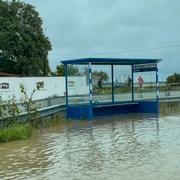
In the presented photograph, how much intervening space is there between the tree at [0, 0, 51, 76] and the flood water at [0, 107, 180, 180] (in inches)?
1771

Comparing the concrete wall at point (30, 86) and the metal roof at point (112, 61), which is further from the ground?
the metal roof at point (112, 61)

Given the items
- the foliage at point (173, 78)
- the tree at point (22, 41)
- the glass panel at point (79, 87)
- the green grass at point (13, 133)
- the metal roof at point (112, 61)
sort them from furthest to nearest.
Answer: the foliage at point (173, 78), the tree at point (22, 41), the glass panel at point (79, 87), the metal roof at point (112, 61), the green grass at point (13, 133)

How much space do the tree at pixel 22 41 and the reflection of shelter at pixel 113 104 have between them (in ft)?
115

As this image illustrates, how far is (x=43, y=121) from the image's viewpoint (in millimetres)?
22797

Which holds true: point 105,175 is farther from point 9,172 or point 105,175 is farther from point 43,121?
point 43,121

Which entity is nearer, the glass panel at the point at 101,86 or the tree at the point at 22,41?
the glass panel at the point at 101,86

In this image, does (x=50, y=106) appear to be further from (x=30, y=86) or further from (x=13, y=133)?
(x=30, y=86)

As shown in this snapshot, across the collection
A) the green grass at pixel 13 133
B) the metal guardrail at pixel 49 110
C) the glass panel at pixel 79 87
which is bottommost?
the green grass at pixel 13 133

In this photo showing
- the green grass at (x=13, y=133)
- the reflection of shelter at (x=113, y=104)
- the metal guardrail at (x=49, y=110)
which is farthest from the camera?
the reflection of shelter at (x=113, y=104)

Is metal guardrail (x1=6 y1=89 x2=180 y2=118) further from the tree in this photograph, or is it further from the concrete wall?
the tree

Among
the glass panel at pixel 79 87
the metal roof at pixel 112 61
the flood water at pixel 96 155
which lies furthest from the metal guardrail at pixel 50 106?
the flood water at pixel 96 155

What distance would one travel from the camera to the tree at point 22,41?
6331 centimetres

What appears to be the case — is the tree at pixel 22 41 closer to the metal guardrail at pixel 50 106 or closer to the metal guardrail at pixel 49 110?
the metal guardrail at pixel 50 106

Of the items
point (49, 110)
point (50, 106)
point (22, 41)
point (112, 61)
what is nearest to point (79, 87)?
point (50, 106)
